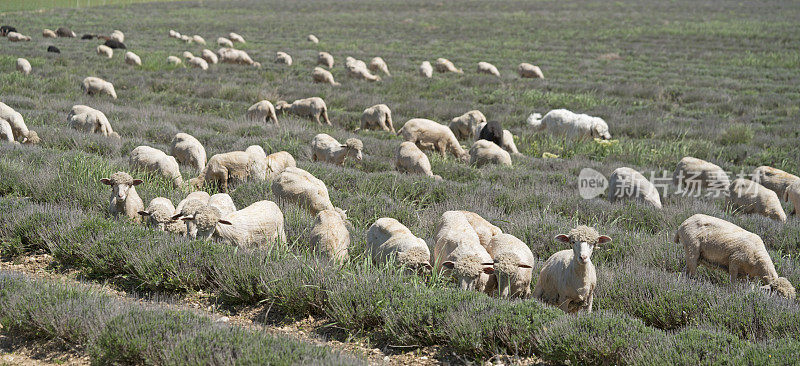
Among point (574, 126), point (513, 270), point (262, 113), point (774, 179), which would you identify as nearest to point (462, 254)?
point (513, 270)

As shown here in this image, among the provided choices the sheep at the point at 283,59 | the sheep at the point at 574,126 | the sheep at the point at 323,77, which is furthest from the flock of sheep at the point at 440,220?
the sheep at the point at 283,59

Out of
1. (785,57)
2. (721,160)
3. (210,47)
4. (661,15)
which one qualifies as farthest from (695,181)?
(661,15)

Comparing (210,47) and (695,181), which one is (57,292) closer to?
(695,181)

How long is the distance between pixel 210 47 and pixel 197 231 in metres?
35.3

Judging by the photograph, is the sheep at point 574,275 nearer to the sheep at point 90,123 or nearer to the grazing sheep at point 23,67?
the sheep at point 90,123

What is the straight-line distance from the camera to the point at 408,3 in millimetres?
76875

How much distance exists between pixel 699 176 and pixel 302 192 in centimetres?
799

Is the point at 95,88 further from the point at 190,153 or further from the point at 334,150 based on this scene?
the point at 334,150

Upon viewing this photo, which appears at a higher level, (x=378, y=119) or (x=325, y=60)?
(x=378, y=119)

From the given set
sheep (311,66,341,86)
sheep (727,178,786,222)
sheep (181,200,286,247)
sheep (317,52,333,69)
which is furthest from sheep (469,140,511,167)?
sheep (317,52,333,69)

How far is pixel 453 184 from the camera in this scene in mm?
11391

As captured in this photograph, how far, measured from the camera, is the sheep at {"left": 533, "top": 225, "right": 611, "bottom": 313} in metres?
5.98

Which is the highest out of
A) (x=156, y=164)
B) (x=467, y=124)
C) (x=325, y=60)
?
(x=156, y=164)

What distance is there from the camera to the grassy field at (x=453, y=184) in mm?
5453
